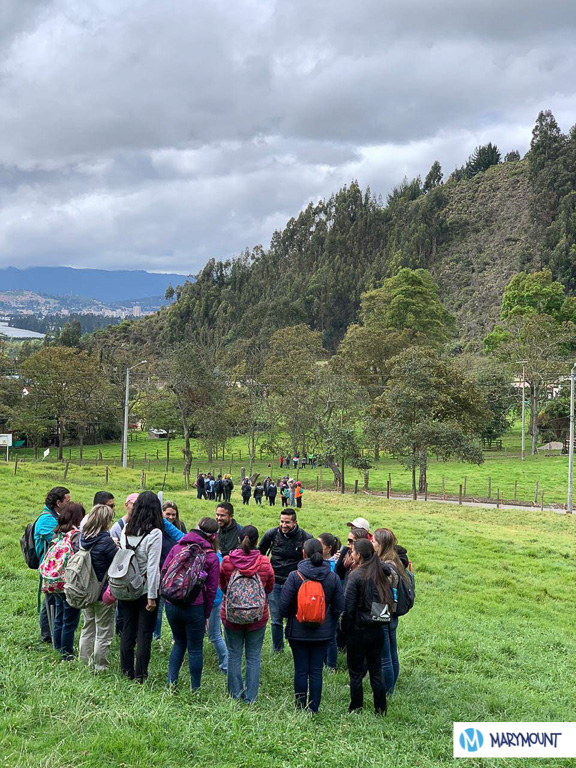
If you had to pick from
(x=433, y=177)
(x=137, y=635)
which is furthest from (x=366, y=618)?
(x=433, y=177)

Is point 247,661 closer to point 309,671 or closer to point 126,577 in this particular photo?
point 309,671

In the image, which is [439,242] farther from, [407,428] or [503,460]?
[407,428]

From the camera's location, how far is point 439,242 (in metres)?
132

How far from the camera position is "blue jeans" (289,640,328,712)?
5.86m

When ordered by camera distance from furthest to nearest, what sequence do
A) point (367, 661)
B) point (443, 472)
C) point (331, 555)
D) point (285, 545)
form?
point (443, 472) < point (331, 555) < point (285, 545) < point (367, 661)

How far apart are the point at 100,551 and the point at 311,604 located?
6.83 feet

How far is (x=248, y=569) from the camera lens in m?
5.75

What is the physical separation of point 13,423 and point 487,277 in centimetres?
8695

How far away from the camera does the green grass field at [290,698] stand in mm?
4715

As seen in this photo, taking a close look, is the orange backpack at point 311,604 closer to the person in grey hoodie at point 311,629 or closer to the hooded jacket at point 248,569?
the person in grey hoodie at point 311,629

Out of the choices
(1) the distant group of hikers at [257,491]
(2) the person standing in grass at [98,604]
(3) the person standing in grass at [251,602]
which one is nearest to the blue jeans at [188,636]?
(3) the person standing in grass at [251,602]

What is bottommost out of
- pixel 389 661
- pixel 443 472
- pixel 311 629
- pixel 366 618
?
Result: pixel 443 472

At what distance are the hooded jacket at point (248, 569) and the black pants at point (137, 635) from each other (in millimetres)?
726

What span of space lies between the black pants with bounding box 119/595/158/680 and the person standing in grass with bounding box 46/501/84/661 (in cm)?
77
